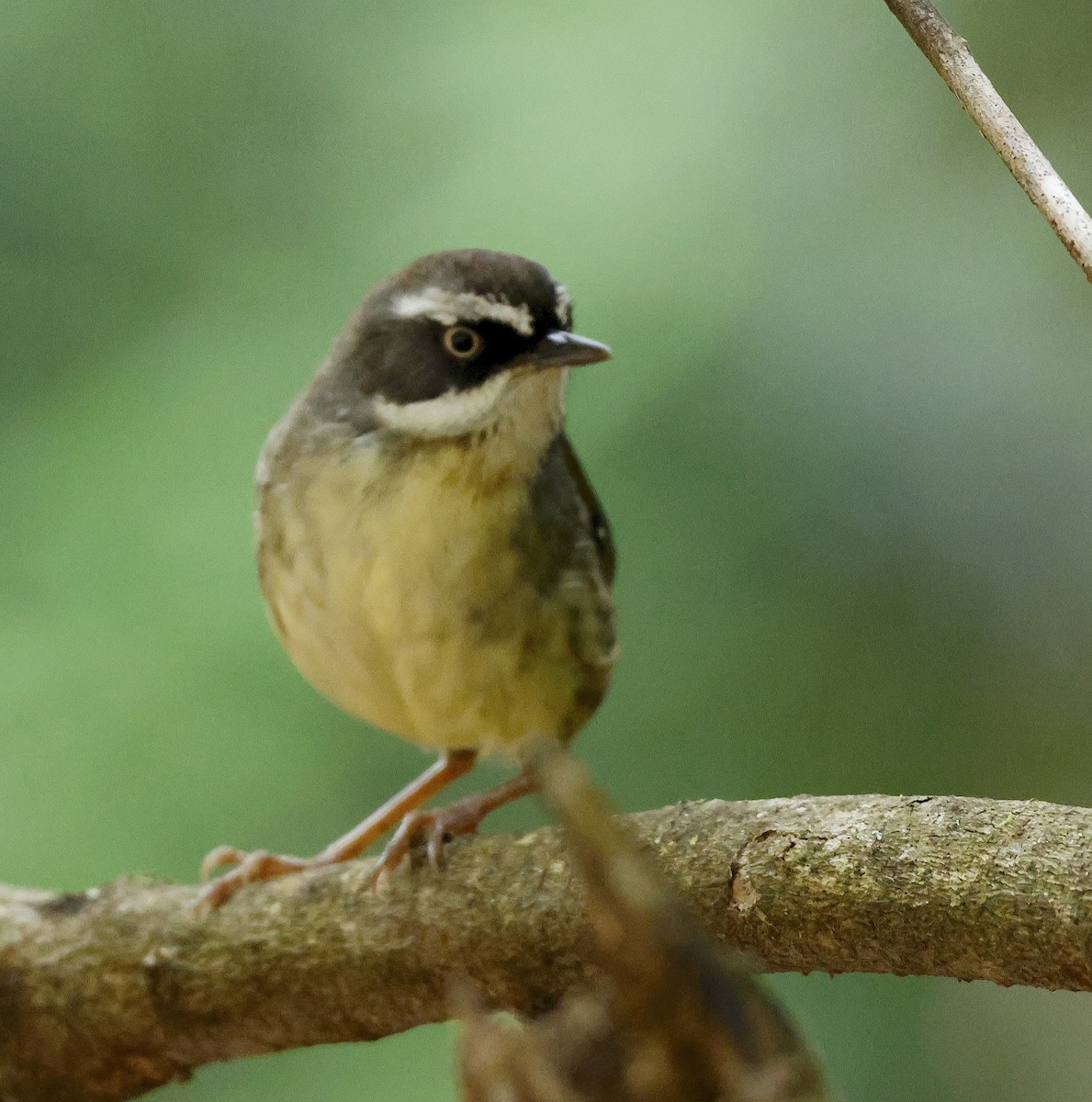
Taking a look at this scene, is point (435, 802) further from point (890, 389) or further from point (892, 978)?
point (890, 389)

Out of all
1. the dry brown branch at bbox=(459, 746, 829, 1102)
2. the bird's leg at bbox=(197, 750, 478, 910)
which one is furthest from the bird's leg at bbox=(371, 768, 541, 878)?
the dry brown branch at bbox=(459, 746, 829, 1102)

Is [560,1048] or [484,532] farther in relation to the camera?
[484,532]

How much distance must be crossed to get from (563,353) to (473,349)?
22cm

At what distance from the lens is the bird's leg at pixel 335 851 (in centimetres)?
321

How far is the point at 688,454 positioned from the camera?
180 inches

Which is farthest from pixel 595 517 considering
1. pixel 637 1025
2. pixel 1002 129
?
pixel 637 1025

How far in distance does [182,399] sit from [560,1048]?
3440 millimetres

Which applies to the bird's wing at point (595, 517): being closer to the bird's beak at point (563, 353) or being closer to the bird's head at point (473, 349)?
the bird's head at point (473, 349)

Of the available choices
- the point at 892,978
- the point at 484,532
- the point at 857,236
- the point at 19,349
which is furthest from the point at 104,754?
the point at 857,236

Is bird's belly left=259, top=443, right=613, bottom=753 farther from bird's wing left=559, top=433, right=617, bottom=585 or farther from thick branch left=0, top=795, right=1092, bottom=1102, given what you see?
thick branch left=0, top=795, right=1092, bottom=1102

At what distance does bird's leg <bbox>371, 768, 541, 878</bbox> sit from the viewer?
9.71 feet

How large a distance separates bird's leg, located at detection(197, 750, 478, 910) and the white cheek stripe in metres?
0.83

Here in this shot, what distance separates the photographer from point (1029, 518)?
4.58m

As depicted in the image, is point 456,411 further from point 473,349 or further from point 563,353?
point 563,353
